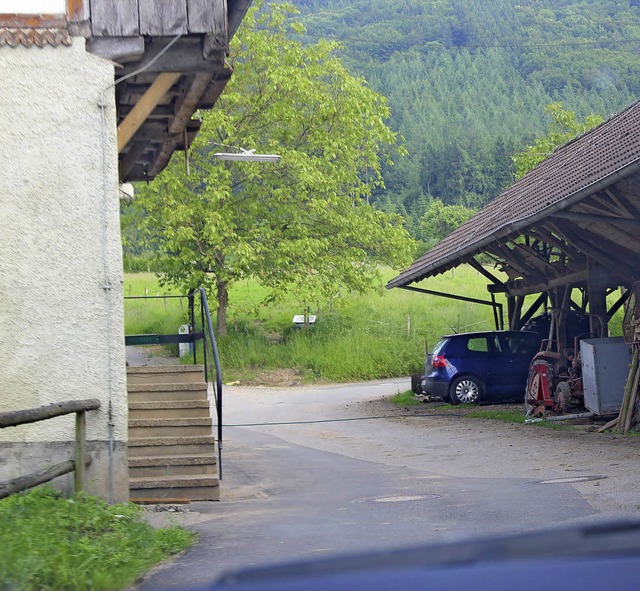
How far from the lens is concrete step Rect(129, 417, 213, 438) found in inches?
424

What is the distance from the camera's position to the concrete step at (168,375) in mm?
11602

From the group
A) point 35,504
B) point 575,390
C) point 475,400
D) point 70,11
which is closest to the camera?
point 35,504

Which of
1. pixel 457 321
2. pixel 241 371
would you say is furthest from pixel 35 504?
pixel 457 321

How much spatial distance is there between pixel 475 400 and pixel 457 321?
58.3ft

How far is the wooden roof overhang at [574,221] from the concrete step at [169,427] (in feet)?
21.2

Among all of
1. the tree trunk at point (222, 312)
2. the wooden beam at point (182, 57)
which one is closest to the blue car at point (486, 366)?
the wooden beam at point (182, 57)

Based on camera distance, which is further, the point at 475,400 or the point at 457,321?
the point at 457,321

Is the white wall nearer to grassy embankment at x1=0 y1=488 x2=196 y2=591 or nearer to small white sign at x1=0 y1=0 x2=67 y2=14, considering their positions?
small white sign at x1=0 y1=0 x2=67 y2=14

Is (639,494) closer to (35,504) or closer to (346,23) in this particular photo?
(35,504)

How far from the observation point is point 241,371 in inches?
1359

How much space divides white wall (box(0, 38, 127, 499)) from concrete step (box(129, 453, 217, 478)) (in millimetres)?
1493

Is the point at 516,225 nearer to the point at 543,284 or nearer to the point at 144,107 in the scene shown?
the point at 543,284

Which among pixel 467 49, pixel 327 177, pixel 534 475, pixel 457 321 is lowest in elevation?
pixel 534 475

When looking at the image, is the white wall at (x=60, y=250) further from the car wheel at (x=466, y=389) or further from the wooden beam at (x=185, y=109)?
the car wheel at (x=466, y=389)
